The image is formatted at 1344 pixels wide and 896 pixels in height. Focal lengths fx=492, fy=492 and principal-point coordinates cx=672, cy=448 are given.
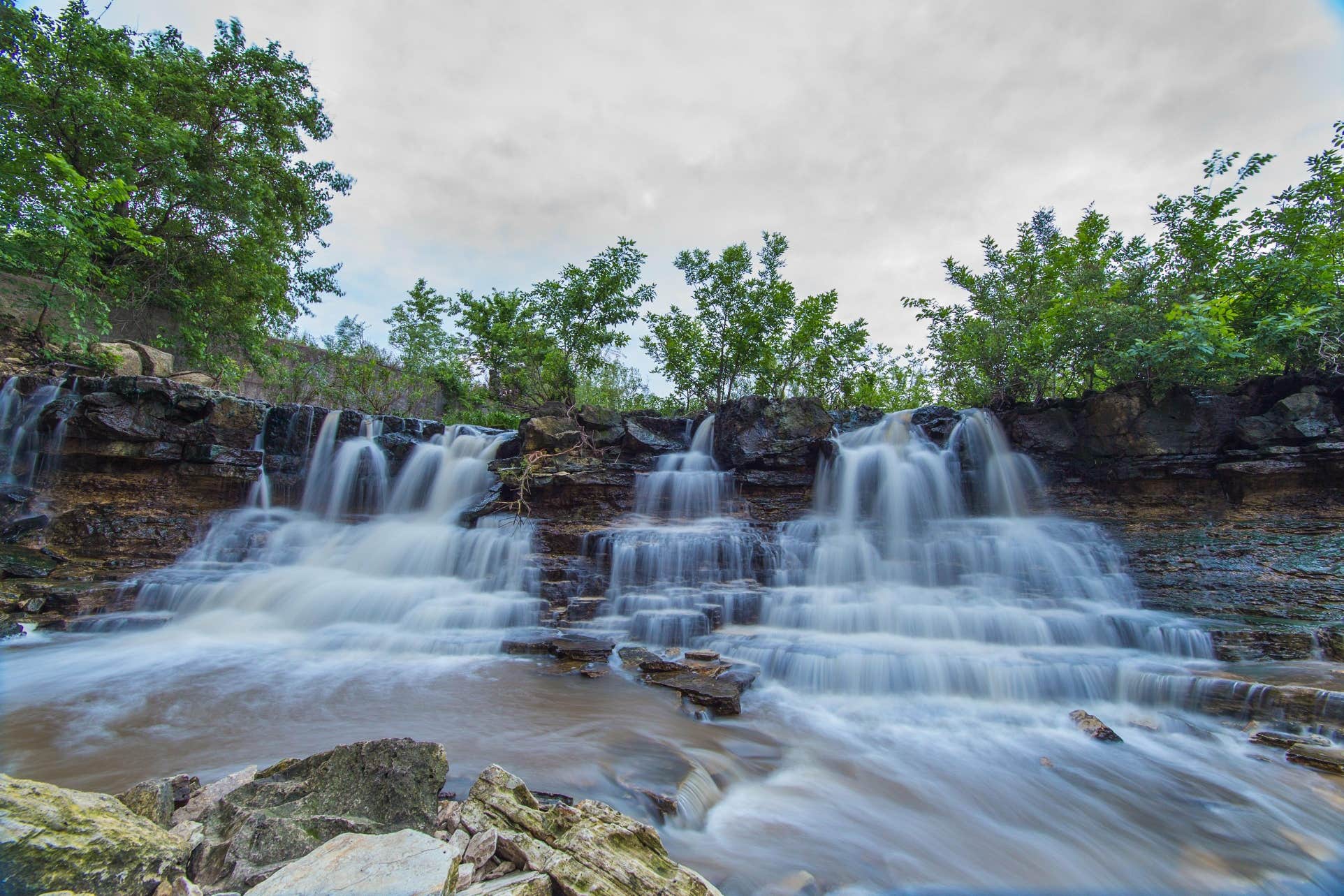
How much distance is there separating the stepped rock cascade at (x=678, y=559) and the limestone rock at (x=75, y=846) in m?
4.74

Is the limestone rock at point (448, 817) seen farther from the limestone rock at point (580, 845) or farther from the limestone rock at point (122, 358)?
the limestone rock at point (122, 358)

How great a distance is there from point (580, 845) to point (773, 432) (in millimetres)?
9045

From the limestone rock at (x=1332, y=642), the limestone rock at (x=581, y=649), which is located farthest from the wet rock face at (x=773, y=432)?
the limestone rock at (x=1332, y=642)

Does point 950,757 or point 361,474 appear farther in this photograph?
point 361,474

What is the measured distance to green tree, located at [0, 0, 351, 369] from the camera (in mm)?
9219

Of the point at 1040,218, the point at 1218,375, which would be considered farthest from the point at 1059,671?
the point at 1040,218

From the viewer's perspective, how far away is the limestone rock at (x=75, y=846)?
1574 millimetres

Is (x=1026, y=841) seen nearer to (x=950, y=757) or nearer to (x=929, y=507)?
(x=950, y=757)

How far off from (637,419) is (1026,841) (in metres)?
9.96

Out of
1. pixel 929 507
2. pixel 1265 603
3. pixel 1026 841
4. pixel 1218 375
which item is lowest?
pixel 1026 841

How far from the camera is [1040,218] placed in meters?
25.4

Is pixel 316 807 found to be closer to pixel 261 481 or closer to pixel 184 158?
pixel 261 481

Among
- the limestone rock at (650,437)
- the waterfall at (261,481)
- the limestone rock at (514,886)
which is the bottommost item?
the limestone rock at (514,886)

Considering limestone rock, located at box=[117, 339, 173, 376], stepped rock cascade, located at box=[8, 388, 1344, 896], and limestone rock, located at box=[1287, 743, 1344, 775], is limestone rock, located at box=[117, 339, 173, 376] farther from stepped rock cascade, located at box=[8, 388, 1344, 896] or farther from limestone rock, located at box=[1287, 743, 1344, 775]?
limestone rock, located at box=[1287, 743, 1344, 775]
